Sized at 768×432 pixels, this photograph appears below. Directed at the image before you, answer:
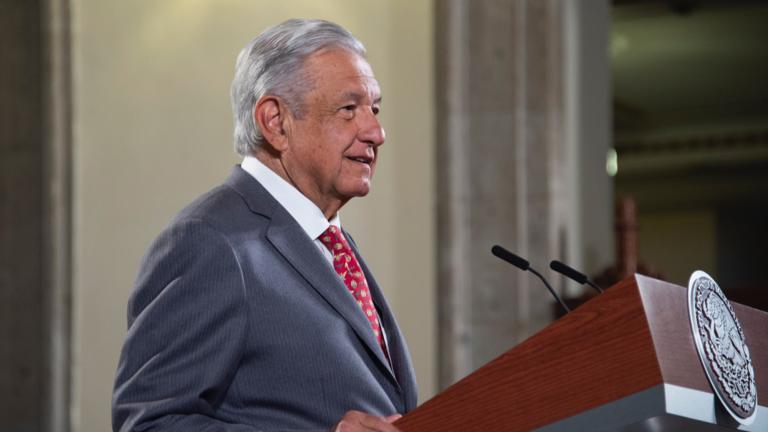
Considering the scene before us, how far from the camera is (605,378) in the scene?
1634 mm

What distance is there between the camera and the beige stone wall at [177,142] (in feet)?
19.8

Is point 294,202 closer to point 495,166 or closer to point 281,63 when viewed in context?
point 281,63

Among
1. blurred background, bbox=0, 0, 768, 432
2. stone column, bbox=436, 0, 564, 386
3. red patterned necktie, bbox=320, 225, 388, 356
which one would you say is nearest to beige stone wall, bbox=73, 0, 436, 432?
blurred background, bbox=0, 0, 768, 432

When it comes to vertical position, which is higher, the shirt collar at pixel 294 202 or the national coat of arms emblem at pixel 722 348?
the shirt collar at pixel 294 202

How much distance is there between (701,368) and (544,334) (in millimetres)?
198

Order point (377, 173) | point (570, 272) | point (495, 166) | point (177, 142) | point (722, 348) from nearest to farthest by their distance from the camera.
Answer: point (722, 348) → point (570, 272) → point (495, 166) → point (377, 173) → point (177, 142)

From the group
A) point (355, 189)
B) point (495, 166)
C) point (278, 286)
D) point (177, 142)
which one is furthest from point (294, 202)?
point (177, 142)

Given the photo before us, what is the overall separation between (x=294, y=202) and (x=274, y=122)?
141 mm

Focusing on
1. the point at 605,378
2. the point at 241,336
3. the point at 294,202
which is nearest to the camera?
the point at 605,378

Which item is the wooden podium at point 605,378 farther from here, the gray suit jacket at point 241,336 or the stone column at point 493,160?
the stone column at point 493,160

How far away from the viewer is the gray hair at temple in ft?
7.49

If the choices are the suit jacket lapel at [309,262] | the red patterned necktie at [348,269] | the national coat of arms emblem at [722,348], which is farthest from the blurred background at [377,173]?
the national coat of arms emblem at [722,348]

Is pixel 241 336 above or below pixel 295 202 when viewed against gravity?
below

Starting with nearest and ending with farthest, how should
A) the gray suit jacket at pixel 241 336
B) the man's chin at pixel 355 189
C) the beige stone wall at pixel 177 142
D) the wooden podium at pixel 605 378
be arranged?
the wooden podium at pixel 605 378 → the gray suit jacket at pixel 241 336 → the man's chin at pixel 355 189 → the beige stone wall at pixel 177 142
